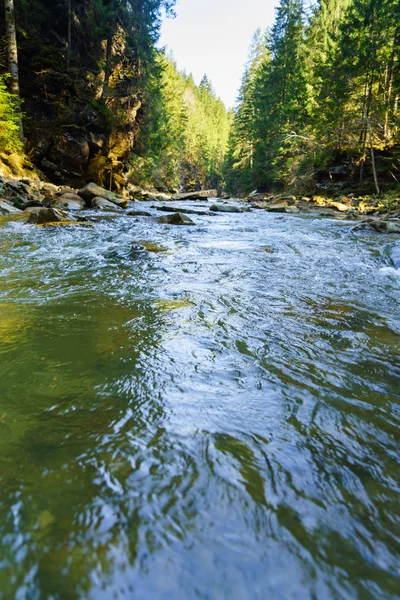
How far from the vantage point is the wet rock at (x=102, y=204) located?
12469mm

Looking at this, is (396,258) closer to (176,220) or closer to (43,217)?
(176,220)

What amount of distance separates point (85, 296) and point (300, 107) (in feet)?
97.5

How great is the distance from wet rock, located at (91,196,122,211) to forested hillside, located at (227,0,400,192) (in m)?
11.7

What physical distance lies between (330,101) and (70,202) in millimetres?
Answer: 17082

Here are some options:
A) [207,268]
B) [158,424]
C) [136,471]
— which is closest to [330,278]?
[207,268]

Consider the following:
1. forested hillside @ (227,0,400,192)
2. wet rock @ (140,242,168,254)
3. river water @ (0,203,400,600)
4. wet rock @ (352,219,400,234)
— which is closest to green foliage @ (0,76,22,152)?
wet rock @ (140,242,168,254)

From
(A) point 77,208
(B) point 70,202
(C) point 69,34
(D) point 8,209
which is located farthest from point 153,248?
(C) point 69,34

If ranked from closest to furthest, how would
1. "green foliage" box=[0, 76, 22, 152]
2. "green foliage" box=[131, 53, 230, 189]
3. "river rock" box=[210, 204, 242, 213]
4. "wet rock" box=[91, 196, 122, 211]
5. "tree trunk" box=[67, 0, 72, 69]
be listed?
"green foliage" box=[0, 76, 22, 152] < "wet rock" box=[91, 196, 122, 211] < "river rock" box=[210, 204, 242, 213] < "tree trunk" box=[67, 0, 72, 69] < "green foliage" box=[131, 53, 230, 189]

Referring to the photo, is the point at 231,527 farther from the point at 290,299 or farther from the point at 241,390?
the point at 290,299

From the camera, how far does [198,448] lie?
1310 mm

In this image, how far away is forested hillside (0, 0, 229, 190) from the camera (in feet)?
47.2

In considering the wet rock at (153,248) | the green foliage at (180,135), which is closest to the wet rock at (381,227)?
the wet rock at (153,248)

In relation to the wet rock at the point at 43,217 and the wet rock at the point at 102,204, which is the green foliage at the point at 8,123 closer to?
the wet rock at the point at 102,204

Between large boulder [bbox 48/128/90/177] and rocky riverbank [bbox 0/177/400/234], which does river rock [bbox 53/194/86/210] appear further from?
large boulder [bbox 48/128/90/177]
